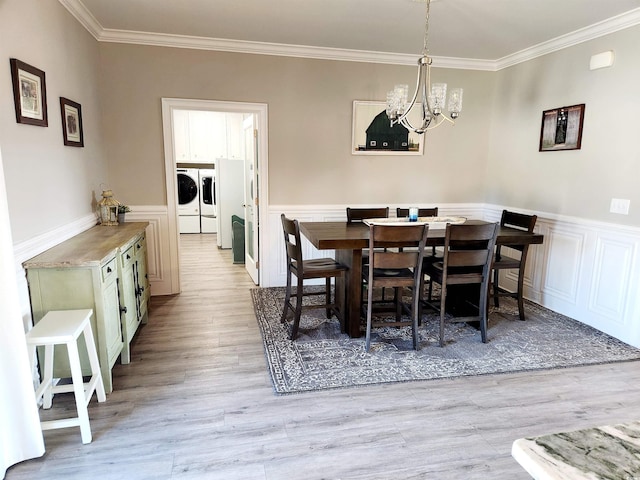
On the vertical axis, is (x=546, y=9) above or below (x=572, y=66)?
above

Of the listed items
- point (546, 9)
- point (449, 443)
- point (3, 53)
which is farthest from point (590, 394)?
point (3, 53)

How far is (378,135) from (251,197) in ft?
5.51

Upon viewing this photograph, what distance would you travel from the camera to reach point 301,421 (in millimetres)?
2180

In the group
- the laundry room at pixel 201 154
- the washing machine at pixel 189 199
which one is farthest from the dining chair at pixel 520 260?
the washing machine at pixel 189 199

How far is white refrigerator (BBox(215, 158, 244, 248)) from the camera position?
22.3 feet

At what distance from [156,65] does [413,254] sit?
3077 millimetres

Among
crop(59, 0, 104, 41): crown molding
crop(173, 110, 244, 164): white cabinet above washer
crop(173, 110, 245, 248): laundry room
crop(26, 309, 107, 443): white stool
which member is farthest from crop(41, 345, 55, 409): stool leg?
crop(173, 110, 244, 164): white cabinet above washer

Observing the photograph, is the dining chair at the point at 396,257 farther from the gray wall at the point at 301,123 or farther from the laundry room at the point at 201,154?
the laundry room at the point at 201,154

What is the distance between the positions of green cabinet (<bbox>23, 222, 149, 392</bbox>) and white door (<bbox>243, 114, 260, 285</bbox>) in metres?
1.92

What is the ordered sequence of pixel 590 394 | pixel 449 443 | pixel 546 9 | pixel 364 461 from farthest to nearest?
pixel 546 9 → pixel 590 394 → pixel 449 443 → pixel 364 461

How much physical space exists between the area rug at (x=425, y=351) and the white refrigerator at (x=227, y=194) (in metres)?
3.42

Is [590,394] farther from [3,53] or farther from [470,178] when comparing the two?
[3,53]

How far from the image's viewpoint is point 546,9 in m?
3.09

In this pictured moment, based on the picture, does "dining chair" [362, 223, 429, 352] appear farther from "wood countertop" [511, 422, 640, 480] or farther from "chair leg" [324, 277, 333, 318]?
"wood countertop" [511, 422, 640, 480]
